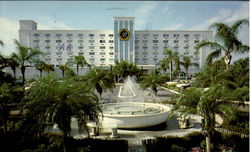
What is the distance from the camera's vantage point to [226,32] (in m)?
10.3

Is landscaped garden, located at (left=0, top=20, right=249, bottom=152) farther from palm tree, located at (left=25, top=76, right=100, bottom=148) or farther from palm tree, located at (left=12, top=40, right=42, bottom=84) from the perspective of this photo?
palm tree, located at (left=12, top=40, right=42, bottom=84)

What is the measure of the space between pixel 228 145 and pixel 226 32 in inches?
310

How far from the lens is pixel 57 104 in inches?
151

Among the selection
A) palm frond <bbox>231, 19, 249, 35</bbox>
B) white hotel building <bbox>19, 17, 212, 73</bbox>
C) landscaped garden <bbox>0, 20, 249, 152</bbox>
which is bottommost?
landscaped garden <bbox>0, 20, 249, 152</bbox>

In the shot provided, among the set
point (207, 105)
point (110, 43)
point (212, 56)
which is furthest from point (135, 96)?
point (110, 43)

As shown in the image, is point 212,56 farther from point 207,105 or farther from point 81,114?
point 81,114

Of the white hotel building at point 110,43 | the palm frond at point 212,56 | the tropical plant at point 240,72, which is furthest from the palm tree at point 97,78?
the white hotel building at point 110,43

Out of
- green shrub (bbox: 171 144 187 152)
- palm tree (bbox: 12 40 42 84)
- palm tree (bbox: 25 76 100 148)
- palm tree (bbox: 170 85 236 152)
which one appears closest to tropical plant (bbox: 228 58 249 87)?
palm tree (bbox: 170 85 236 152)

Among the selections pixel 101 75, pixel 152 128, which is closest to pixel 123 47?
pixel 101 75

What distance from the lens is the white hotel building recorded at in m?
47.6

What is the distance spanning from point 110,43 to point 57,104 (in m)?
47.2

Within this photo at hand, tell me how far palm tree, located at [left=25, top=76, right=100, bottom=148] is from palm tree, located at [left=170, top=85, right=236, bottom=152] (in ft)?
9.53

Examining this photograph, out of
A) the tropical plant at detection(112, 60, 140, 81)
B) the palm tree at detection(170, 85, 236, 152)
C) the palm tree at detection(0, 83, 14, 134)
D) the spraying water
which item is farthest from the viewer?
the tropical plant at detection(112, 60, 140, 81)

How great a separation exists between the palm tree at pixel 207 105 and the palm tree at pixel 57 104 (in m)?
2.91
